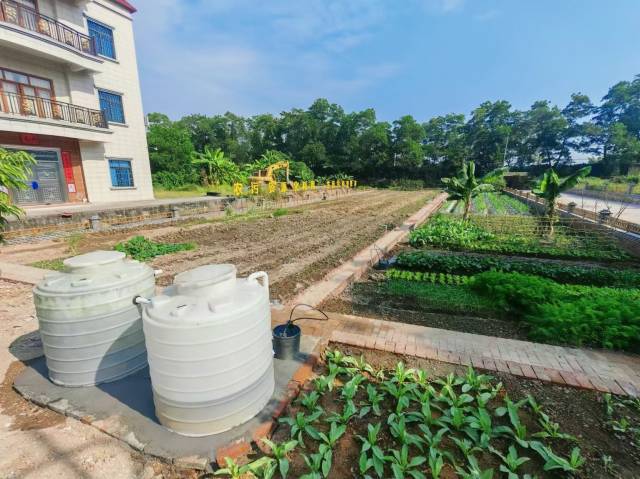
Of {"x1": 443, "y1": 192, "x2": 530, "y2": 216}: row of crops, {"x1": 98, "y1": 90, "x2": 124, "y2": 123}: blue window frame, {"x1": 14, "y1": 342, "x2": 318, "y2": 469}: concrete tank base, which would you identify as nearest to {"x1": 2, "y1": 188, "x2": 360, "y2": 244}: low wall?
{"x1": 98, "y1": 90, "x2": 124, "y2": 123}: blue window frame

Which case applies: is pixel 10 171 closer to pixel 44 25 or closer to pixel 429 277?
pixel 429 277

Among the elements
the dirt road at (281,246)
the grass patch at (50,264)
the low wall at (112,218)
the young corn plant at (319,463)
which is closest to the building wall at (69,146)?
the low wall at (112,218)

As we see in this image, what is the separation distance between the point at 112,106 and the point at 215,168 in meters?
13.9

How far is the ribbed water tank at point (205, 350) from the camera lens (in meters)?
2.07

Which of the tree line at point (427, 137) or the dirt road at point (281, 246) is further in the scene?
the tree line at point (427, 137)

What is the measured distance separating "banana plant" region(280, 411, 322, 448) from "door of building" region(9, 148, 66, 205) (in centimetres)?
1887

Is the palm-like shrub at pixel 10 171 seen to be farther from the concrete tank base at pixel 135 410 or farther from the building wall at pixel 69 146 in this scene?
the building wall at pixel 69 146

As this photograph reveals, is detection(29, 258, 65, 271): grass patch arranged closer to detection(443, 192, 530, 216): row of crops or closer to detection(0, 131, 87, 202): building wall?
detection(0, 131, 87, 202): building wall

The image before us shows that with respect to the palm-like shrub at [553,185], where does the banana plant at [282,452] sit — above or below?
below

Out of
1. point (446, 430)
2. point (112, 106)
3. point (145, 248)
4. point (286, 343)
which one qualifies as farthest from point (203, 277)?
point (112, 106)

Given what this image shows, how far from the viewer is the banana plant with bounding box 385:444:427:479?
6.61ft

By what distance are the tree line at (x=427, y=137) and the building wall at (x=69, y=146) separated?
34537 mm

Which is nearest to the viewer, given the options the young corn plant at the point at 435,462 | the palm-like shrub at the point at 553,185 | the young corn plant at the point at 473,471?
the young corn plant at the point at 473,471

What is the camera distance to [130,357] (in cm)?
293
